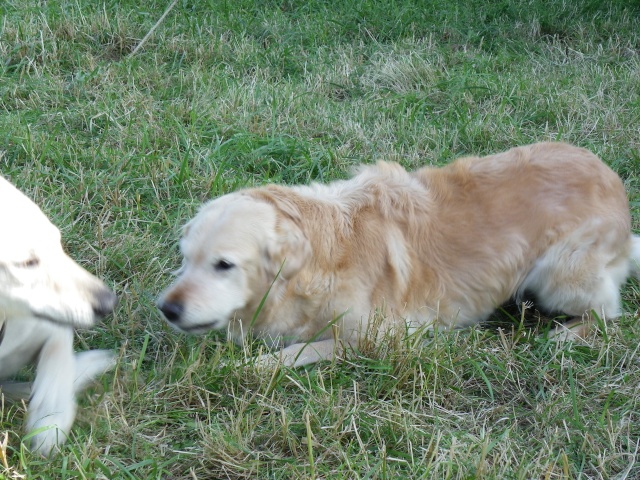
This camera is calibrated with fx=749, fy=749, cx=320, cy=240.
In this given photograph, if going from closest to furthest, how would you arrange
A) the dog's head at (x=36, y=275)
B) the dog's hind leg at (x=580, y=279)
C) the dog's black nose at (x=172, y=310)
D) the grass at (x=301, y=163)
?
the dog's head at (x=36, y=275)
the grass at (x=301, y=163)
the dog's black nose at (x=172, y=310)
the dog's hind leg at (x=580, y=279)

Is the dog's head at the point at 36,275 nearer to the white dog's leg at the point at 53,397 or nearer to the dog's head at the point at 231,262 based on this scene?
the white dog's leg at the point at 53,397

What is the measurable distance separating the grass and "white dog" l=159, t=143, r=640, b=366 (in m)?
0.16

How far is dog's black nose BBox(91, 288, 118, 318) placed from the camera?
107 inches

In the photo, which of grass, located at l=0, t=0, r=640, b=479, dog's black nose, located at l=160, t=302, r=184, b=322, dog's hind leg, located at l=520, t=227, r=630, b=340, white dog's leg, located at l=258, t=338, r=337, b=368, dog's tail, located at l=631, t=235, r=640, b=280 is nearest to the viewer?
grass, located at l=0, t=0, r=640, b=479

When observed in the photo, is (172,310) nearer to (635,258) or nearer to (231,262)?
(231,262)

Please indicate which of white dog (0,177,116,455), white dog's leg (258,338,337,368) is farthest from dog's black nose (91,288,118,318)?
white dog's leg (258,338,337,368)

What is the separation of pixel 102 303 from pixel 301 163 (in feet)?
6.92

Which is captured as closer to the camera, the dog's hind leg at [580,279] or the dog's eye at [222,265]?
the dog's eye at [222,265]

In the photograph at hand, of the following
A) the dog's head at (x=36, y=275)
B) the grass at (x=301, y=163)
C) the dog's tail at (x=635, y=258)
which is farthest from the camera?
the dog's tail at (x=635, y=258)

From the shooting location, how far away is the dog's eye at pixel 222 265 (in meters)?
3.01

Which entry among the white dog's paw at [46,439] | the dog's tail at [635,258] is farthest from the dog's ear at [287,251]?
the dog's tail at [635,258]

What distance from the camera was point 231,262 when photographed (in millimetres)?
3000

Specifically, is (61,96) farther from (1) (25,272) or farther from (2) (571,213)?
(2) (571,213)

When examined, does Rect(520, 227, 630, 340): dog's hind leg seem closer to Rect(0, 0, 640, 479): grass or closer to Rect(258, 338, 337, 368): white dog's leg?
Rect(0, 0, 640, 479): grass
